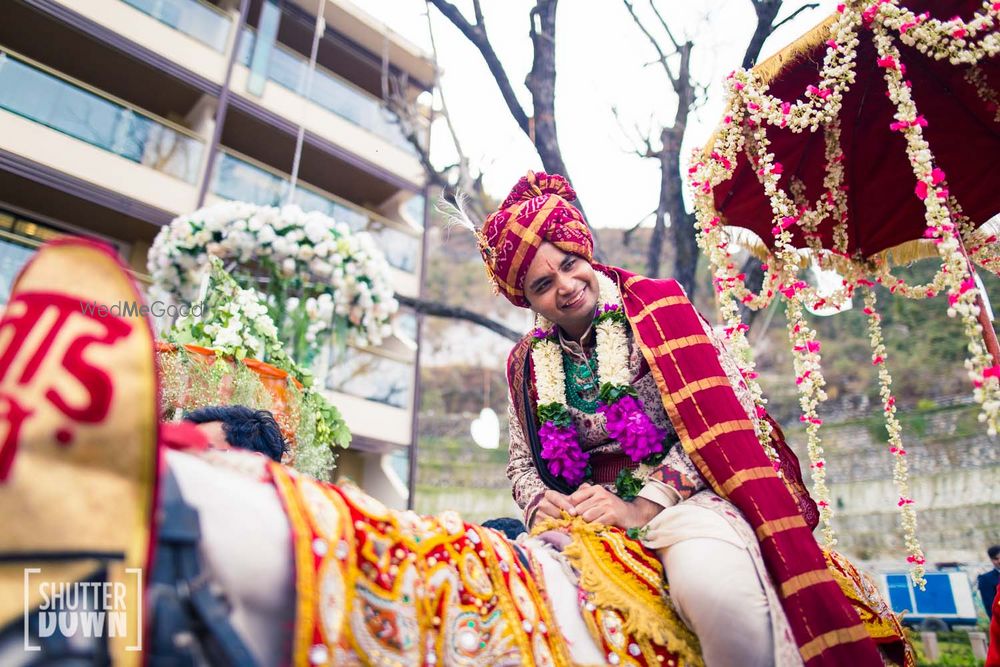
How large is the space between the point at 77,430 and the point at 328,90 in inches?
547

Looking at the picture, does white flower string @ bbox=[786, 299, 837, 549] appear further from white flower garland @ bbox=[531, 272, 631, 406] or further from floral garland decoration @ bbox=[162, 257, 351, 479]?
floral garland decoration @ bbox=[162, 257, 351, 479]

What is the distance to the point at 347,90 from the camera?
45.2 ft

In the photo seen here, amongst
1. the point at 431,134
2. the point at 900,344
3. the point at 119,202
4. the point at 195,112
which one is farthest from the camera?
the point at 900,344

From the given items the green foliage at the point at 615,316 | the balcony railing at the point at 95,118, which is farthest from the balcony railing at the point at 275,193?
the green foliage at the point at 615,316

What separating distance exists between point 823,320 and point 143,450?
26.3m

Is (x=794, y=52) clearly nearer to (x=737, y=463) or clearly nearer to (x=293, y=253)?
(x=737, y=463)

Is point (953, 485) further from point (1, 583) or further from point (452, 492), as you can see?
point (1, 583)

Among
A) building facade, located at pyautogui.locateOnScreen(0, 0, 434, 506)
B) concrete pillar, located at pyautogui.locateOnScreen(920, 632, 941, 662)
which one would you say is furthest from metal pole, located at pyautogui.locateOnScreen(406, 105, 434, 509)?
concrete pillar, located at pyautogui.locateOnScreen(920, 632, 941, 662)

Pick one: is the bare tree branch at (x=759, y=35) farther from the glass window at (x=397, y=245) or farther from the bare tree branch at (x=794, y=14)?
the glass window at (x=397, y=245)

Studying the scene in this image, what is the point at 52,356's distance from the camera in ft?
3.20

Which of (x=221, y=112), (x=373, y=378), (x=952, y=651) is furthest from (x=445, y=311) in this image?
(x=952, y=651)

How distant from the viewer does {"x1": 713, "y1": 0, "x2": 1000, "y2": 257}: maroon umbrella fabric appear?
110 inches

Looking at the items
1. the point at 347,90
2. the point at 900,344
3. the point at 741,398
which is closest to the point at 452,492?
the point at 347,90

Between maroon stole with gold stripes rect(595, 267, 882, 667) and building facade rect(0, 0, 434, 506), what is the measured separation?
22.9 feet
